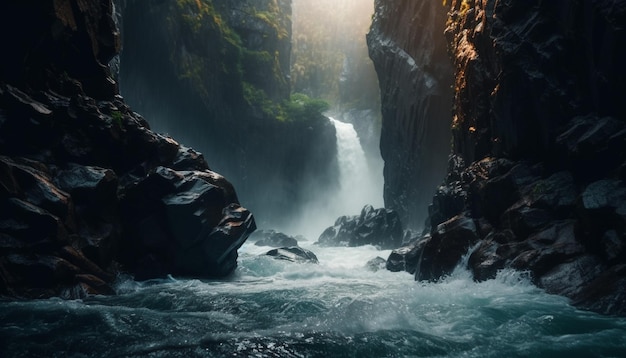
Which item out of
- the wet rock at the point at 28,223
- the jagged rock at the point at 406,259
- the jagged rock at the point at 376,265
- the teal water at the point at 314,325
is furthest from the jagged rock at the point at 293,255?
the wet rock at the point at 28,223

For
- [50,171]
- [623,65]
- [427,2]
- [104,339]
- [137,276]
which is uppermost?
[427,2]

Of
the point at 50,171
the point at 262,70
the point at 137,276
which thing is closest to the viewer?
the point at 50,171

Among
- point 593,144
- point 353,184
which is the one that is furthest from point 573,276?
point 353,184

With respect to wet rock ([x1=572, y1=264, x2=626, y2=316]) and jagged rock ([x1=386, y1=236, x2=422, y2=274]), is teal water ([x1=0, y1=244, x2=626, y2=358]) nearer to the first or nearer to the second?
wet rock ([x1=572, y1=264, x2=626, y2=316])

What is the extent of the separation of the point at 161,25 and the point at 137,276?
27.4 m

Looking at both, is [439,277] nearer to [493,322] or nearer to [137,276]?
[493,322]

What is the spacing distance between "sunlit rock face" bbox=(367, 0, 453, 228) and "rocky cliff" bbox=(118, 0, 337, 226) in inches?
518

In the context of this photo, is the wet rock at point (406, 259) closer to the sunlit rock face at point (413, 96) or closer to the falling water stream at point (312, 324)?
the falling water stream at point (312, 324)

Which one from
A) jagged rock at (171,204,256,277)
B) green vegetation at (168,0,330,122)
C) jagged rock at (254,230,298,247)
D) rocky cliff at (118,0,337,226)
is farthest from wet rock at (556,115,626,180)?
green vegetation at (168,0,330,122)

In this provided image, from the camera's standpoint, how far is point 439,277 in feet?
49.2

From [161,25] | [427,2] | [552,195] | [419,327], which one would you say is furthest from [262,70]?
[419,327]

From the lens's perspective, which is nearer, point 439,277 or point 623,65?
point 623,65

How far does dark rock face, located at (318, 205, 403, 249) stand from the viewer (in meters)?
33.2

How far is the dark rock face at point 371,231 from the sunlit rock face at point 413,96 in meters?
2.62
